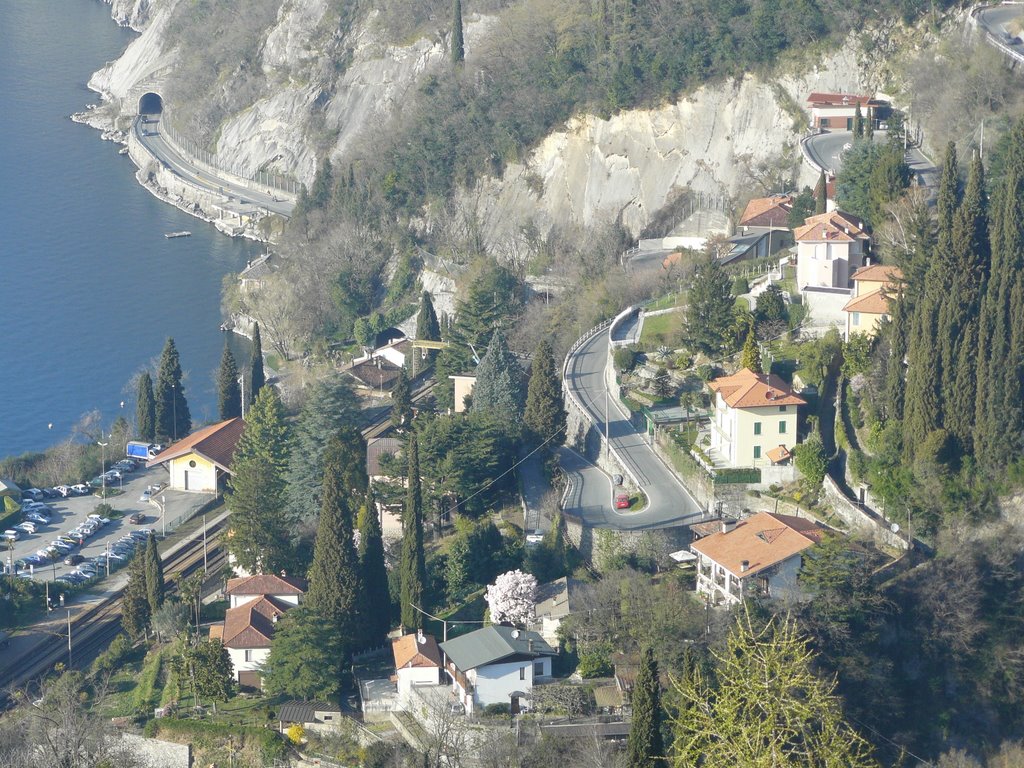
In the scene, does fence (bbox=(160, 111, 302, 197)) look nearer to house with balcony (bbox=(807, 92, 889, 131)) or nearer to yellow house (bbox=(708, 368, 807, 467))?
house with balcony (bbox=(807, 92, 889, 131))

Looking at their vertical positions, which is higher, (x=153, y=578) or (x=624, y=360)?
(x=624, y=360)

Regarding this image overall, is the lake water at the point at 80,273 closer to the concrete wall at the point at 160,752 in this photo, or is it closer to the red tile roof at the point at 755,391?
the concrete wall at the point at 160,752

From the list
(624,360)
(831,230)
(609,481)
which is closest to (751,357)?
(609,481)

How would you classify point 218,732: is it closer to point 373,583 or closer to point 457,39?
point 373,583

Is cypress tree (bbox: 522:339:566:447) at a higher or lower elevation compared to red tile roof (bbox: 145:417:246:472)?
higher

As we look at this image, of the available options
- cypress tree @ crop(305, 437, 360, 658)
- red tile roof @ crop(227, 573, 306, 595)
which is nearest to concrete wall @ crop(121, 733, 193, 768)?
cypress tree @ crop(305, 437, 360, 658)

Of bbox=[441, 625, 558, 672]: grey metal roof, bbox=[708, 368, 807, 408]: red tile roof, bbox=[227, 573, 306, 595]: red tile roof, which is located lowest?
bbox=[227, 573, 306, 595]: red tile roof

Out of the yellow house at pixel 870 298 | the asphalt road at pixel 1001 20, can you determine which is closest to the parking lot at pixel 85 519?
the yellow house at pixel 870 298

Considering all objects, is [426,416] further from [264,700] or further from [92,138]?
[92,138]
